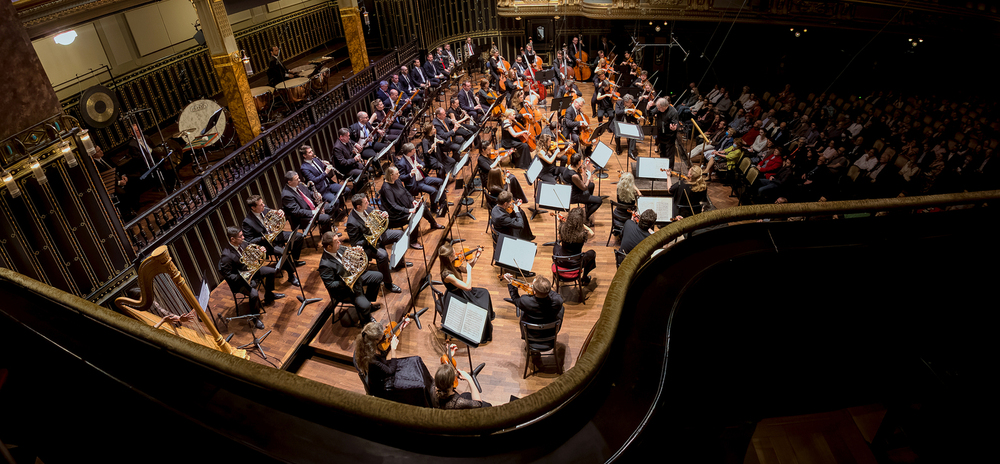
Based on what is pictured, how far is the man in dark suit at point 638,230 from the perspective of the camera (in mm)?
5723

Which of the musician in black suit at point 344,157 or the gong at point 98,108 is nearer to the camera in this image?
the gong at point 98,108

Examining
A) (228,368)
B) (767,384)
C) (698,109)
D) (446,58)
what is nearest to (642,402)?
(228,368)

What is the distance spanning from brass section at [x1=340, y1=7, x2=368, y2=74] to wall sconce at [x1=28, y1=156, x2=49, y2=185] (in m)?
8.12

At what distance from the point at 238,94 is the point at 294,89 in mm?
2242

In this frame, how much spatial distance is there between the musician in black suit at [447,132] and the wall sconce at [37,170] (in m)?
5.65

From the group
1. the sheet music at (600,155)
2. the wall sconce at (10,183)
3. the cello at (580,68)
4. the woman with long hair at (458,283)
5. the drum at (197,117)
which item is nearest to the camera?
the wall sconce at (10,183)

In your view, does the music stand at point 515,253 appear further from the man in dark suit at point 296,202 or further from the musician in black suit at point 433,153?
the musician in black suit at point 433,153

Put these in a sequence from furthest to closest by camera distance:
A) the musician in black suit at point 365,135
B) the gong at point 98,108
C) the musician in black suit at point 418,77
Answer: the musician in black suit at point 418,77 → the musician in black suit at point 365,135 → the gong at point 98,108

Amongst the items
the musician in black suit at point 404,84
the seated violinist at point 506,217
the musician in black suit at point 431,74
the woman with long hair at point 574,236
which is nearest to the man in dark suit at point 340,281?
the seated violinist at point 506,217

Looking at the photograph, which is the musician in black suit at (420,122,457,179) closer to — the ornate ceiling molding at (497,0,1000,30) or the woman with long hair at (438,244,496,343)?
the woman with long hair at (438,244,496,343)

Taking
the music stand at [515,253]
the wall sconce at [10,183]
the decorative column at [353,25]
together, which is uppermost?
the decorative column at [353,25]

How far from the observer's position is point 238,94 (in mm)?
8203

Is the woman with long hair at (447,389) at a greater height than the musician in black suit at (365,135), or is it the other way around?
the musician in black suit at (365,135)

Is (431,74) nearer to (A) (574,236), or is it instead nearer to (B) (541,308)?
(A) (574,236)
